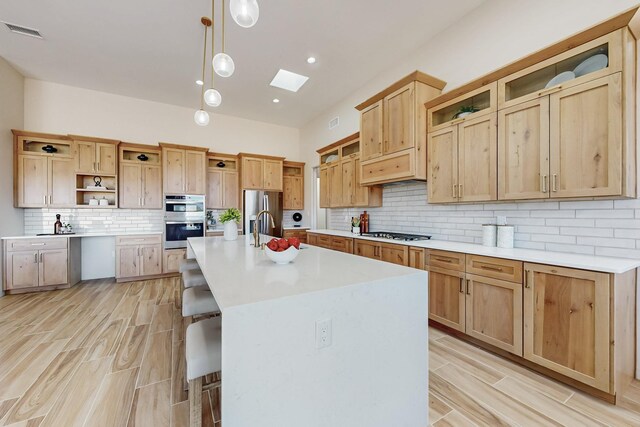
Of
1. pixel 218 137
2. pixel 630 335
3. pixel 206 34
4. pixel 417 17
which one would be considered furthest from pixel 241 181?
pixel 630 335

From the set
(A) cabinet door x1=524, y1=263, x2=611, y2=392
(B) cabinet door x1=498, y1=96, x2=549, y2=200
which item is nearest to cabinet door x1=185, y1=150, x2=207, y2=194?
(B) cabinet door x1=498, y1=96, x2=549, y2=200

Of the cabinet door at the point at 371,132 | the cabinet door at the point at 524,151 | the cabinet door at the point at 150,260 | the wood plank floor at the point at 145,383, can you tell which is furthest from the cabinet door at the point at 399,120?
the cabinet door at the point at 150,260

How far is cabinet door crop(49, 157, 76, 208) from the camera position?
4258 mm

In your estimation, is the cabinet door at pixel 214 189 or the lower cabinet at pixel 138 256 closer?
the lower cabinet at pixel 138 256

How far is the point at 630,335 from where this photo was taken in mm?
1759

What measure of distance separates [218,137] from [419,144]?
4.60 m

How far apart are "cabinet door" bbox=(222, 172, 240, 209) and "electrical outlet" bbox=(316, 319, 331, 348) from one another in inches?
200

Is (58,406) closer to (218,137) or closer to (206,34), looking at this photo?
(206,34)

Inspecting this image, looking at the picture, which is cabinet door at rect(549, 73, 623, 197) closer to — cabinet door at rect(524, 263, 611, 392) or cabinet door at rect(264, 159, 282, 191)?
cabinet door at rect(524, 263, 611, 392)

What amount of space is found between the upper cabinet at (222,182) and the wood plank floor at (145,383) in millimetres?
3064

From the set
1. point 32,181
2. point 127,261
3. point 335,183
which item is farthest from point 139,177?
point 335,183

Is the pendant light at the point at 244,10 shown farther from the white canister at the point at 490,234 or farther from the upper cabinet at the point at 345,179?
the white canister at the point at 490,234

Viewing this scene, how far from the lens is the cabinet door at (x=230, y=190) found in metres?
5.70

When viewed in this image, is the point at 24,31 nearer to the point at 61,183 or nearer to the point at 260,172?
the point at 61,183
